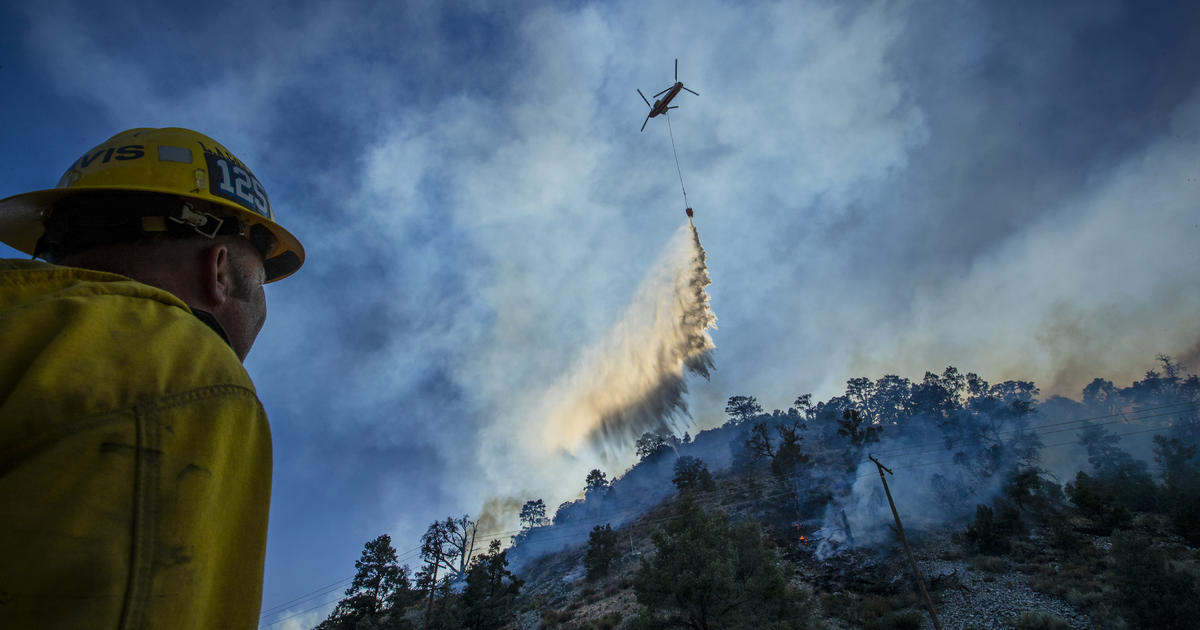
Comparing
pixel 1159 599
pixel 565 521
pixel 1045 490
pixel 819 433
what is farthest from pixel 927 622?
pixel 565 521

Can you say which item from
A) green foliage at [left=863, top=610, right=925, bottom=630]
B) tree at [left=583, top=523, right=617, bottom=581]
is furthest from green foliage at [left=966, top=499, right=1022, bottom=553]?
tree at [left=583, top=523, right=617, bottom=581]

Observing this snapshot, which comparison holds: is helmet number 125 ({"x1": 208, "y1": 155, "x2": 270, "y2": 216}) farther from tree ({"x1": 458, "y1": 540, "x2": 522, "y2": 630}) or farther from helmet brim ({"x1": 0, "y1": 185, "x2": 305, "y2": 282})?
tree ({"x1": 458, "y1": 540, "x2": 522, "y2": 630})

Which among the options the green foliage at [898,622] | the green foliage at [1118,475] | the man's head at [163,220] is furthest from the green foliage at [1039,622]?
the man's head at [163,220]

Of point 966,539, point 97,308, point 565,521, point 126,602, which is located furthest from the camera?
point 565,521

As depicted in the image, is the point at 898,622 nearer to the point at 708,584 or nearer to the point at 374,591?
the point at 708,584

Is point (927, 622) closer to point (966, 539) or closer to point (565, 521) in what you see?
point (966, 539)

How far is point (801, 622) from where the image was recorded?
98.2 feet

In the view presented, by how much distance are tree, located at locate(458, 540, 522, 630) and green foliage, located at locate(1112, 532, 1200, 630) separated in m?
43.2

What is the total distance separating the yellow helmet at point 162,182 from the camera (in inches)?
88.9

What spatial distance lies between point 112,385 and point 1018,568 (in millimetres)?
53878

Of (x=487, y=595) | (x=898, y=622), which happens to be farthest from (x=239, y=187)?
Result: (x=487, y=595)

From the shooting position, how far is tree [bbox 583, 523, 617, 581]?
55438 mm

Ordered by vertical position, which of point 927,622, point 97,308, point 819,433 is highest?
point 819,433

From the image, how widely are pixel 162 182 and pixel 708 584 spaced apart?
30531 mm
